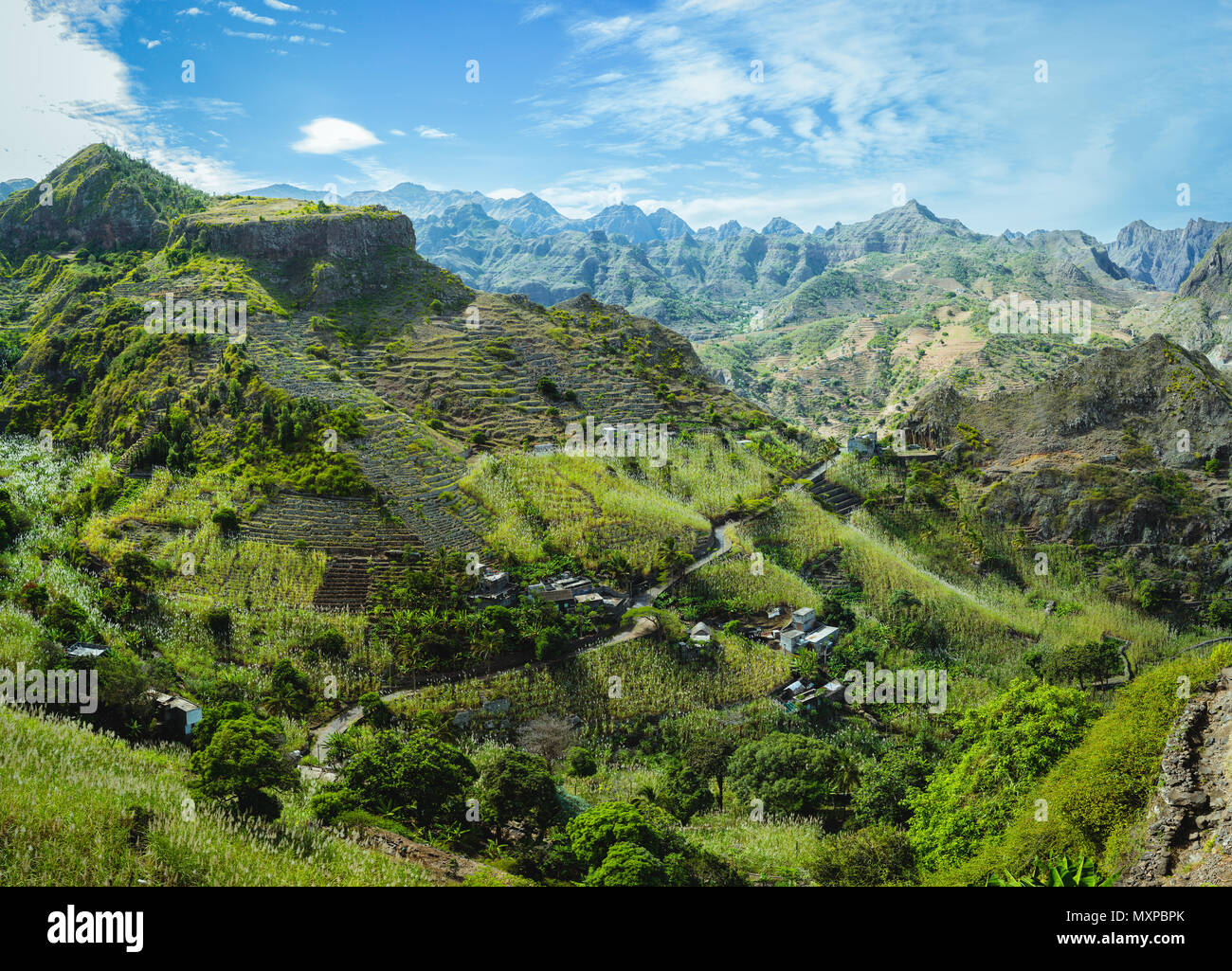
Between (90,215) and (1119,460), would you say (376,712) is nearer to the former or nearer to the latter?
(1119,460)

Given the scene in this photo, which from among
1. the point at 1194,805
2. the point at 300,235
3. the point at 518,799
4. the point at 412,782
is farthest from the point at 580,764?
the point at 300,235

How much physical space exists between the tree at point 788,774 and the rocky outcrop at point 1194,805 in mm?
11840

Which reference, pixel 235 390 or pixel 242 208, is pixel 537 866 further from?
pixel 242 208

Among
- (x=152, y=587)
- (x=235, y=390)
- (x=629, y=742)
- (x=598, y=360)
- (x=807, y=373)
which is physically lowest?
(x=629, y=742)

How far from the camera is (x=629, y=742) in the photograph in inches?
1105

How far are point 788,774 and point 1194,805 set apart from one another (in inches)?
540

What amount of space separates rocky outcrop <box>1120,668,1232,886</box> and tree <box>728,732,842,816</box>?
11.8m

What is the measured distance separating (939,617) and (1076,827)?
3004 centimetres

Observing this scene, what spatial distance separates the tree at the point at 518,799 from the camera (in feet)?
61.2

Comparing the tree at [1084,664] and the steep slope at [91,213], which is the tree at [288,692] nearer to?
the tree at [1084,664]

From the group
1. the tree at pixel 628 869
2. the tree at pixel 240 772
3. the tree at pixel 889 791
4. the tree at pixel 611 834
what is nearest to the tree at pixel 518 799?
the tree at pixel 611 834

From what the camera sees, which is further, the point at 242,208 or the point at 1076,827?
the point at 242,208

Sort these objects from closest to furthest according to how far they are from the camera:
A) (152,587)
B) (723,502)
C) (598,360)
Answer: (152,587) → (723,502) → (598,360)
